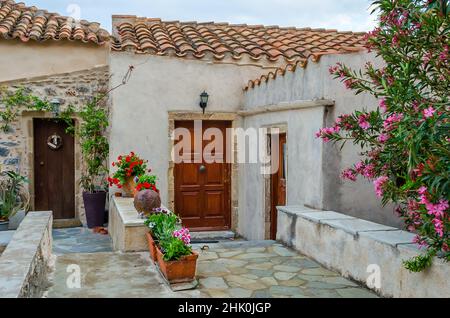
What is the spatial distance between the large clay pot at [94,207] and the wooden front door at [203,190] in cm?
141

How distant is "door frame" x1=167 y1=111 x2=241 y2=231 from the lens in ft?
29.2

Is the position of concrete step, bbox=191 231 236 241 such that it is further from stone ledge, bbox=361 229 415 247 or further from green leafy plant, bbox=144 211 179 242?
stone ledge, bbox=361 229 415 247

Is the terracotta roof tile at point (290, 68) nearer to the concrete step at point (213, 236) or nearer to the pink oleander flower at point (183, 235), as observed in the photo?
the concrete step at point (213, 236)

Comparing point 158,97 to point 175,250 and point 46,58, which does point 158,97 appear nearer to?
point 46,58

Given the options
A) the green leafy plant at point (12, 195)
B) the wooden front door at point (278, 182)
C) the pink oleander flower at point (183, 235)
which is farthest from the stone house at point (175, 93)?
the pink oleander flower at point (183, 235)

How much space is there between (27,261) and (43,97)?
6.04 m

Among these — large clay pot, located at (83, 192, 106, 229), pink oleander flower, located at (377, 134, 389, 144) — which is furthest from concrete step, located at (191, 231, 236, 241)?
pink oleander flower, located at (377, 134, 389, 144)

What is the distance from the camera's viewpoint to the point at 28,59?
9383mm

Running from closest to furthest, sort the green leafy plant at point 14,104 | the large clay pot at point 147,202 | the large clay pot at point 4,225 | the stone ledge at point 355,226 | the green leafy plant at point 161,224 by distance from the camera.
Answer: the stone ledge at point 355,226
the green leafy plant at point 161,224
the large clay pot at point 147,202
the large clay pot at point 4,225
the green leafy plant at point 14,104

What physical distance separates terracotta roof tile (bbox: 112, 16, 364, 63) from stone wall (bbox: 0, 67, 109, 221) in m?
1.00

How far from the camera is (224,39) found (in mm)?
10141

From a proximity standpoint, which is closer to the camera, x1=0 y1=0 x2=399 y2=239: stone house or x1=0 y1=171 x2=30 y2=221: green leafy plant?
x1=0 y1=171 x2=30 y2=221: green leafy plant

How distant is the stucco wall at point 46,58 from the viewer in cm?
928

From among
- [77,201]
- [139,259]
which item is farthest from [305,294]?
[77,201]
